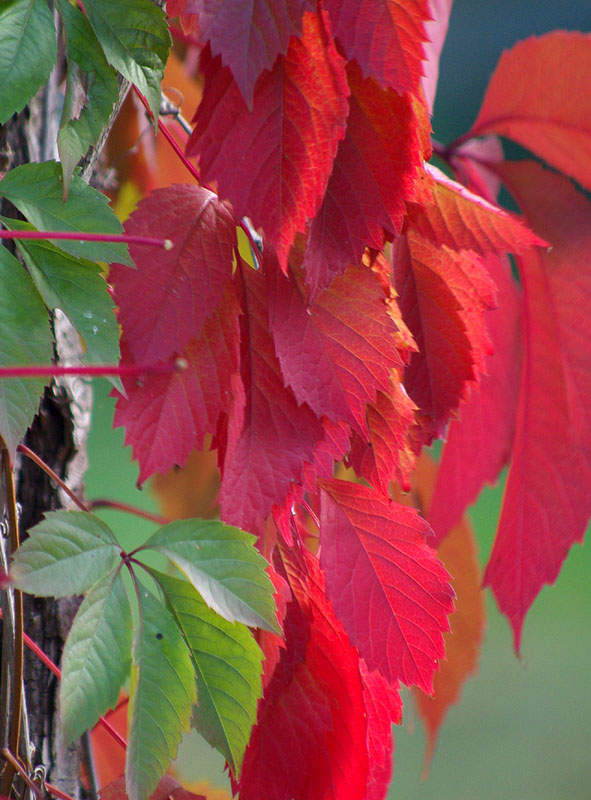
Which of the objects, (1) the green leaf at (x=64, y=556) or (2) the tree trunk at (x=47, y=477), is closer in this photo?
(1) the green leaf at (x=64, y=556)

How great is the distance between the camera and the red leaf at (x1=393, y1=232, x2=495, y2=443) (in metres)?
0.25


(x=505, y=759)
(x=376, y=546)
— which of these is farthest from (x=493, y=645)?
(x=376, y=546)

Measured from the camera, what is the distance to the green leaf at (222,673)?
0.63 ft

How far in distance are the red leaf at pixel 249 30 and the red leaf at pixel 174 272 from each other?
47 millimetres

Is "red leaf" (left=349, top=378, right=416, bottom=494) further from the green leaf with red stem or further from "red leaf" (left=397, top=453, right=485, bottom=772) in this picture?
"red leaf" (left=397, top=453, right=485, bottom=772)

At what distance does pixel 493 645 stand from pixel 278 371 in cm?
182

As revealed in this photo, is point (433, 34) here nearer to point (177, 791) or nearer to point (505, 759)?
point (177, 791)

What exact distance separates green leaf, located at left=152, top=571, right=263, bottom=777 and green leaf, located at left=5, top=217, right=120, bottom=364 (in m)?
0.07

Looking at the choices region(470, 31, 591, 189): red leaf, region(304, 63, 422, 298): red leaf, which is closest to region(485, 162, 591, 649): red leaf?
region(470, 31, 591, 189): red leaf

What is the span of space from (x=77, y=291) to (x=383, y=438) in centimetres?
10

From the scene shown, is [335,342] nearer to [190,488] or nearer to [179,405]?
[179,405]

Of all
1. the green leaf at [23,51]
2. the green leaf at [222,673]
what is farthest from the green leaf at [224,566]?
the green leaf at [23,51]

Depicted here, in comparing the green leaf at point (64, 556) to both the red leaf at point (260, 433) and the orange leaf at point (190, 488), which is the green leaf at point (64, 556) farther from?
the orange leaf at point (190, 488)

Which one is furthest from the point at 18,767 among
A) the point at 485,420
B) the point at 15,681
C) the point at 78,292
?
the point at 485,420
